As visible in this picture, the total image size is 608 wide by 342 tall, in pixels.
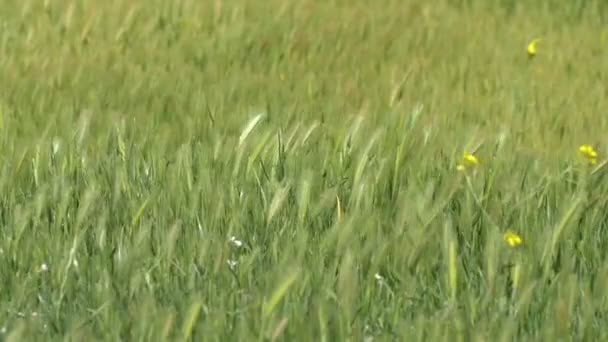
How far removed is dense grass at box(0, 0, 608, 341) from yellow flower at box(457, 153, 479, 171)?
32 mm

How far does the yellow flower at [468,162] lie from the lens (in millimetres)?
3137

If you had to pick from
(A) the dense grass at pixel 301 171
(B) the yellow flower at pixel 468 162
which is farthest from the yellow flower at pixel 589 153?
(B) the yellow flower at pixel 468 162

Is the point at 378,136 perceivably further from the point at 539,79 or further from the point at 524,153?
the point at 539,79

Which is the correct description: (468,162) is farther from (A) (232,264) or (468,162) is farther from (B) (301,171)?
(A) (232,264)

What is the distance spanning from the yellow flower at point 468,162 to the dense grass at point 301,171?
0.10ft

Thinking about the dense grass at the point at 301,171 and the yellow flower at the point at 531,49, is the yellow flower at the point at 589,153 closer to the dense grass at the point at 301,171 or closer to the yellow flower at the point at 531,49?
the dense grass at the point at 301,171

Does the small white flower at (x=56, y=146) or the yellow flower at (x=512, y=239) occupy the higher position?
the yellow flower at (x=512, y=239)

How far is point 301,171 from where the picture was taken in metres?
3.11

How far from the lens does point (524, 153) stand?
3529mm

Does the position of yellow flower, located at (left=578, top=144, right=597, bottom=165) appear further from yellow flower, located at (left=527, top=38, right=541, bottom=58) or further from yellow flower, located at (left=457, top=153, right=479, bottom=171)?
yellow flower, located at (left=527, top=38, right=541, bottom=58)

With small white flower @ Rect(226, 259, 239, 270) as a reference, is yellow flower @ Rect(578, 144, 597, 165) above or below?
below

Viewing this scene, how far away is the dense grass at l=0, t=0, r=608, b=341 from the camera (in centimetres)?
238

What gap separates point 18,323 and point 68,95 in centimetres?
188

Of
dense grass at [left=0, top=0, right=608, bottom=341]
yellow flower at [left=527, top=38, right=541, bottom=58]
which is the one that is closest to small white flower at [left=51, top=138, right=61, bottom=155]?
dense grass at [left=0, top=0, right=608, bottom=341]
